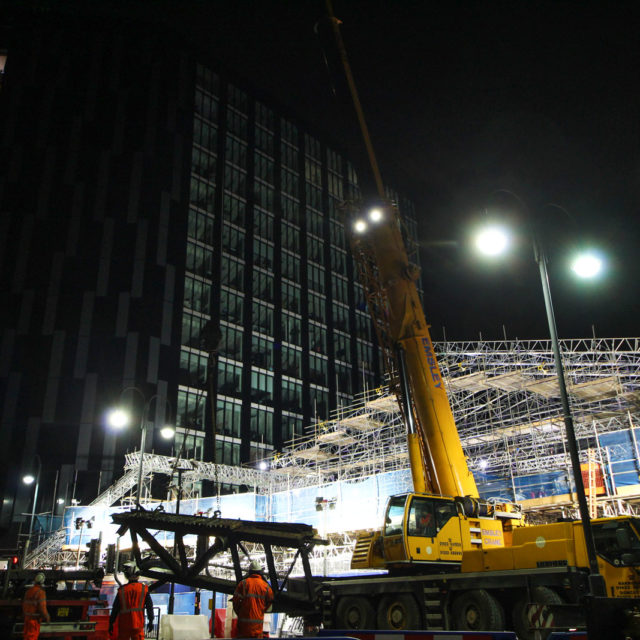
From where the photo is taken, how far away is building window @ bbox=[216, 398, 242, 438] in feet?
196

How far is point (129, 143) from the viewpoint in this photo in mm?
64000

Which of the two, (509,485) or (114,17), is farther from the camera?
(114,17)

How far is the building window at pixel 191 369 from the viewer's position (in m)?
58.4

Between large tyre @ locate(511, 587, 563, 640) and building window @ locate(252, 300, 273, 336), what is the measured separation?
55282 millimetres

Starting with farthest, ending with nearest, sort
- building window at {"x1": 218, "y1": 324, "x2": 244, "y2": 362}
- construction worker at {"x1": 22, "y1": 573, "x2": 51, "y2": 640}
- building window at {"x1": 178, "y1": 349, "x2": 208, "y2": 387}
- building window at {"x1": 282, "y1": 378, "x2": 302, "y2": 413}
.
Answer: building window at {"x1": 282, "y1": 378, "x2": 302, "y2": 413}, building window at {"x1": 218, "y1": 324, "x2": 244, "y2": 362}, building window at {"x1": 178, "y1": 349, "x2": 208, "y2": 387}, construction worker at {"x1": 22, "y1": 573, "x2": 51, "y2": 640}

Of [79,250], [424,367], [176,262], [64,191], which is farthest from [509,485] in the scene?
[64,191]

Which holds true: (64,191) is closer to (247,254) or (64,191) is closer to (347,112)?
(247,254)

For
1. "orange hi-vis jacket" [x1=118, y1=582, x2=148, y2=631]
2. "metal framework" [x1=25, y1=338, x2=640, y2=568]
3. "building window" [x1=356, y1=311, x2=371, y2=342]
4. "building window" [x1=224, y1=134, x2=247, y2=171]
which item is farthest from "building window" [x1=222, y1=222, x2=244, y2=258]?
"orange hi-vis jacket" [x1=118, y1=582, x2=148, y2=631]

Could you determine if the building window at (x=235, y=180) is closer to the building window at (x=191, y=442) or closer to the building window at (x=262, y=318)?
the building window at (x=262, y=318)

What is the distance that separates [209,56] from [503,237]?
6999cm

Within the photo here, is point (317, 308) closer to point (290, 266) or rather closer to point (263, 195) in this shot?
point (290, 266)

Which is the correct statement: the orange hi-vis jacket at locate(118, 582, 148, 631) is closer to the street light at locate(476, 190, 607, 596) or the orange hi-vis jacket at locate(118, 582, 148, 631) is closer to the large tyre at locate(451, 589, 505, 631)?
the large tyre at locate(451, 589, 505, 631)

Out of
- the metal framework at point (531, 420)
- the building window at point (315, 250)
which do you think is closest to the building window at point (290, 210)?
the building window at point (315, 250)

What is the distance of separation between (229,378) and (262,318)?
878cm
